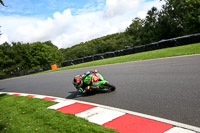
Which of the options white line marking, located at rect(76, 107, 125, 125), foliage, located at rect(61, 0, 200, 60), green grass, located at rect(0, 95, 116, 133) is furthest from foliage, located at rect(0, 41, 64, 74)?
white line marking, located at rect(76, 107, 125, 125)

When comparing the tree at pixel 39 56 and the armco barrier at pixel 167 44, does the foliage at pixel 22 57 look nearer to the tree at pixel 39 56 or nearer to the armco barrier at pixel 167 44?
the tree at pixel 39 56

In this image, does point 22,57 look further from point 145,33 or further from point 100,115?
point 100,115

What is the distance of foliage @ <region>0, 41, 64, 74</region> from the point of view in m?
63.8

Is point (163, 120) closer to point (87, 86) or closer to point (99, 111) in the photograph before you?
point (99, 111)

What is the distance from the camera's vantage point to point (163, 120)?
3480 mm

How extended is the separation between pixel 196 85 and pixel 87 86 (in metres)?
3.75

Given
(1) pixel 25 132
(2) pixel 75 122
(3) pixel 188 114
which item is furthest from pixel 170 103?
(1) pixel 25 132

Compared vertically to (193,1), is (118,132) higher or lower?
lower

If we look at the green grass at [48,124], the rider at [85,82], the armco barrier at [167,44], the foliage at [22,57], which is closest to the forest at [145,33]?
the foliage at [22,57]

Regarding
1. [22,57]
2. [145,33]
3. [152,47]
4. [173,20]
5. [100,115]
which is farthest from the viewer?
[22,57]

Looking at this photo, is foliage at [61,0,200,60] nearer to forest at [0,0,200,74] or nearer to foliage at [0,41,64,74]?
forest at [0,0,200,74]

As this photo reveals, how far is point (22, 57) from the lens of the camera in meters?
72.8

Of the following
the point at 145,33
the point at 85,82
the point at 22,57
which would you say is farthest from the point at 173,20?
the point at 22,57

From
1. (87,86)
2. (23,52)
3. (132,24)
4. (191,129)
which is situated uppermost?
(132,24)
